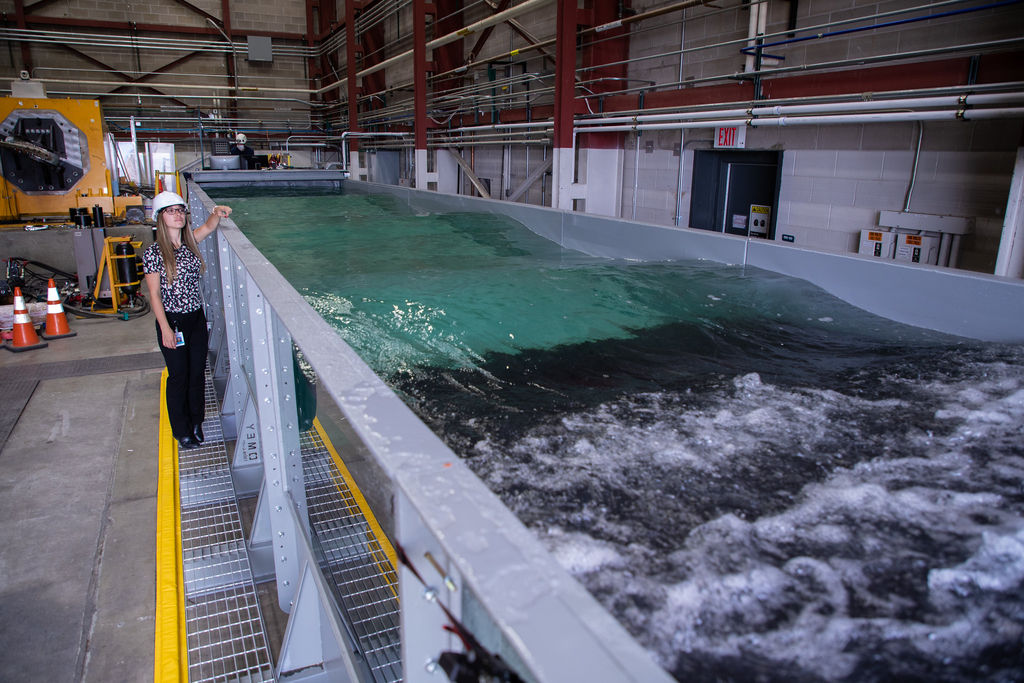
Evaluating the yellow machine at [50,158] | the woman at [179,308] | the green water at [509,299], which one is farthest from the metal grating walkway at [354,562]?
the yellow machine at [50,158]

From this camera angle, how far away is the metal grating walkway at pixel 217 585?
2189 mm

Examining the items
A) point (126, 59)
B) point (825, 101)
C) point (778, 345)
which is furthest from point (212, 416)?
point (126, 59)

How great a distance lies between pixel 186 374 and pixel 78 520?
847mm

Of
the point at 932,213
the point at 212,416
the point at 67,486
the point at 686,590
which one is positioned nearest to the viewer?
the point at 686,590

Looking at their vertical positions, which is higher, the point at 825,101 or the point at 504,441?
the point at 825,101

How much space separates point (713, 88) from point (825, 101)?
1.22 m

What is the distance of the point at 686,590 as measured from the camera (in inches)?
49.6

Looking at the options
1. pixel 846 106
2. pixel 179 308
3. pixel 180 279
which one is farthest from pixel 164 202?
pixel 846 106

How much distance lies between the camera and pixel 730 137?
5.97 m

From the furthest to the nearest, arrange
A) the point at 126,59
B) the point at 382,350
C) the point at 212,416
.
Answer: the point at 126,59
the point at 212,416
the point at 382,350

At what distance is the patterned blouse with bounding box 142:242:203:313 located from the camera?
3410 mm

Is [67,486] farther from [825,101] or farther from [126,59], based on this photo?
[126,59]

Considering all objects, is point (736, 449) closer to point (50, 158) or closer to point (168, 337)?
point (168, 337)

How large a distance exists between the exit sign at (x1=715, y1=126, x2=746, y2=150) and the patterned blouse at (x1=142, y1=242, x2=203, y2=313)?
4.48 meters
